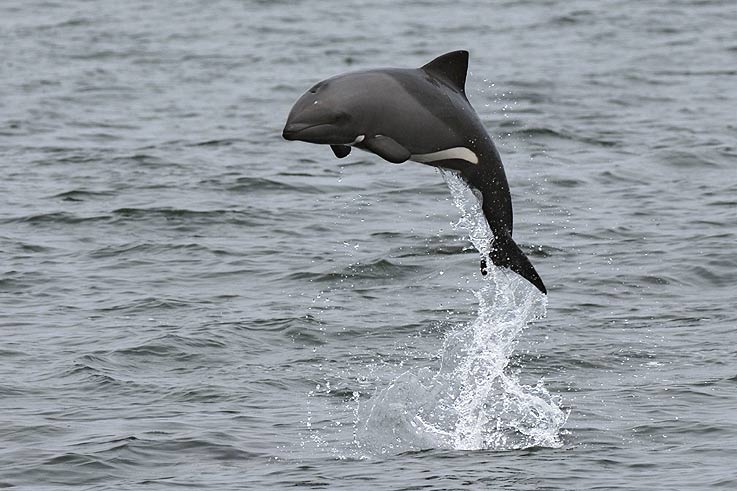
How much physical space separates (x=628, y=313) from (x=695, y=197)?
4905mm

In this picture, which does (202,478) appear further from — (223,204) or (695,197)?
(695,197)

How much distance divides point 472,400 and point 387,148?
13.1 feet

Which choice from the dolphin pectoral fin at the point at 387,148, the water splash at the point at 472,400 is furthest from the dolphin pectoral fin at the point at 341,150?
the water splash at the point at 472,400

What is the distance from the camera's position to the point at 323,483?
10711 millimetres

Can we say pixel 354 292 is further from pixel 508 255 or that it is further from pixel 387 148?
pixel 387 148

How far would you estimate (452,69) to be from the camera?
9477 millimetres

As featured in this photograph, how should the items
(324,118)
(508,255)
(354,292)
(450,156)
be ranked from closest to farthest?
1. (324,118)
2. (450,156)
3. (508,255)
4. (354,292)

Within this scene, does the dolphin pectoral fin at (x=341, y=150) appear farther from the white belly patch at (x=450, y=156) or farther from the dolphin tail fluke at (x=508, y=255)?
the dolphin tail fluke at (x=508, y=255)

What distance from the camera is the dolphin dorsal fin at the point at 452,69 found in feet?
→ 31.0

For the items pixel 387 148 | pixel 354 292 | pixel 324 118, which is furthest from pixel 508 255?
pixel 354 292

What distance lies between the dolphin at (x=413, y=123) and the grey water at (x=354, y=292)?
2.47ft

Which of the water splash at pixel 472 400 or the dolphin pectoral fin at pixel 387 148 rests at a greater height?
the dolphin pectoral fin at pixel 387 148

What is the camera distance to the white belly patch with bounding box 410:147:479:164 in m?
9.22

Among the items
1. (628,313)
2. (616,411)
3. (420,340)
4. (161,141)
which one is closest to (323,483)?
(616,411)
